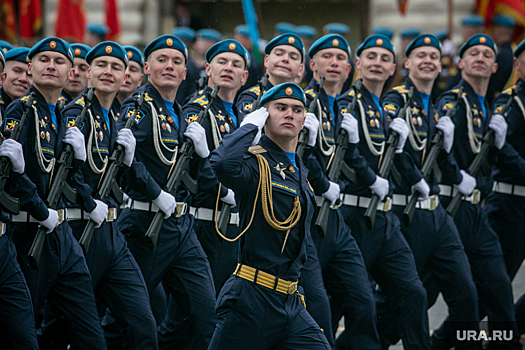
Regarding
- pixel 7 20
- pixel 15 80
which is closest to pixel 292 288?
pixel 15 80

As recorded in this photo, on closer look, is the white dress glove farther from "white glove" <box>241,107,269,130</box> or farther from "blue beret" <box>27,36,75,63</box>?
"blue beret" <box>27,36,75,63</box>

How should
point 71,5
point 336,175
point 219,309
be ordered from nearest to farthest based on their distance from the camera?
point 219,309, point 336,175, point 71,5

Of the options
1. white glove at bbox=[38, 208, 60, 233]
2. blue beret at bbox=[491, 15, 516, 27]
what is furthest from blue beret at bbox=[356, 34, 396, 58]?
blue beret at bbox=[491, 15, 516, 27]

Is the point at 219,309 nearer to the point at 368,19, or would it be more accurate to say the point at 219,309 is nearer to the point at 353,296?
the point at 353,296

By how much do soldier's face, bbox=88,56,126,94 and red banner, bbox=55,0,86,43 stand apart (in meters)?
7.94

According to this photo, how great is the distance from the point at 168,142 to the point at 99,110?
19.8 inches

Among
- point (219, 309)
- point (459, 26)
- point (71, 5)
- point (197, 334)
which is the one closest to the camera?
point (219, 309)

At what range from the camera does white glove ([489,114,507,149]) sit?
790 centimetres

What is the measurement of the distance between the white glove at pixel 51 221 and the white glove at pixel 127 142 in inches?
27.5

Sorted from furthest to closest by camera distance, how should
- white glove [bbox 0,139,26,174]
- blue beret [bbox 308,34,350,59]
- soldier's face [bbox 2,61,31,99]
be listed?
blue beret [bbox 308,34,350,59], soldier's face [bbox 2,61,31,99], white glove [bbox 0,139,26,174]

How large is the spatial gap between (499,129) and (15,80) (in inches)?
150

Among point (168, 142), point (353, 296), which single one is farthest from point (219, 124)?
point (353, 296)

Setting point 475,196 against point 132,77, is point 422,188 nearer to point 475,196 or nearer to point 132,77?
point 475,196

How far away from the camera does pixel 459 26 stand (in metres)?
15.6
